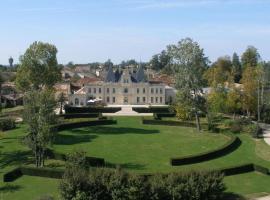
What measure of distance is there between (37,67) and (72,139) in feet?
71.8

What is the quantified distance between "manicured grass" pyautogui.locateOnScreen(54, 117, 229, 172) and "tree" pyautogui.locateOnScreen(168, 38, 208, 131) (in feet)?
16.8

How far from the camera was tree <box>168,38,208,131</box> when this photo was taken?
67.2 meters

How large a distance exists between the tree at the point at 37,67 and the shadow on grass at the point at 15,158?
27.0 m

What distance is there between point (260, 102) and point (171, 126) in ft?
56.2

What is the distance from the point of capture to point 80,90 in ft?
345

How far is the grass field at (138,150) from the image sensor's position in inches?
1502

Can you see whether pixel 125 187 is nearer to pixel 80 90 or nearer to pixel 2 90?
pixel 80 90

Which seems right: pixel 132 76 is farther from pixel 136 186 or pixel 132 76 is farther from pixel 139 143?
pixel 136 186

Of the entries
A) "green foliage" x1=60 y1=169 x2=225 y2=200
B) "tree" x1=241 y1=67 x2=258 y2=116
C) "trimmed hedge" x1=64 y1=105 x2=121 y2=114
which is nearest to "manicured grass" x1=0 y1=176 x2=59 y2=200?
"green foliage" x1=60 y1=169 x2=225 y2=200

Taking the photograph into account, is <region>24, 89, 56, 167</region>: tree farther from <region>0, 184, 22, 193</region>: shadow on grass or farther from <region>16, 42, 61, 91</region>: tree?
<region>16, 42, 61, 91</region>: tree

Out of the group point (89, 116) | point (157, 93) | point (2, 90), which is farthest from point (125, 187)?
point (2, 90)

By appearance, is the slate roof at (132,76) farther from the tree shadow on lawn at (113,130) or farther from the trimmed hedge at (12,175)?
the trimmed hedge at (12,175)

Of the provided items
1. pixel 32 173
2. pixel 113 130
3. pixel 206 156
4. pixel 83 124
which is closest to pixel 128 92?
pixel 83 124

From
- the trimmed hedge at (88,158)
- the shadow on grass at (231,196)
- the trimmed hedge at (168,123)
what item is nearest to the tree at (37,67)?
the trimmed hedge at (168,123)
